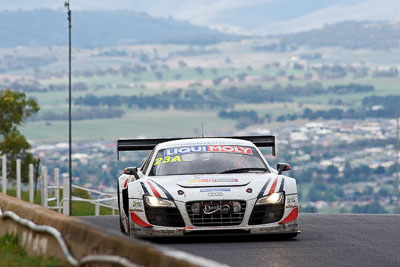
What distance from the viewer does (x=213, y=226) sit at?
588 inches

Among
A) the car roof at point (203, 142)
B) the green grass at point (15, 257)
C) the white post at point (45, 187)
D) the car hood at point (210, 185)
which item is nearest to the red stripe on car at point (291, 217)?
the car hood at point (210, 185)

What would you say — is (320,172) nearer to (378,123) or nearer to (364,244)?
(378,123)

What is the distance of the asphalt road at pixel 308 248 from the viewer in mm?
12789

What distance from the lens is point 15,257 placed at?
11141 millimetres

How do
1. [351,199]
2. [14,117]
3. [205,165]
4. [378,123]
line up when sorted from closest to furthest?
[205,165], [14,117], [351,199], [378,123]

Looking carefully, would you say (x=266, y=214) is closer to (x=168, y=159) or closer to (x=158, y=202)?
(x=158, y=202)

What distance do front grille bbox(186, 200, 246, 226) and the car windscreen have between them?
1.21 m

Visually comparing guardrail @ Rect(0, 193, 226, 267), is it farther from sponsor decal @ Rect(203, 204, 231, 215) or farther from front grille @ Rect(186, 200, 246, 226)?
sponsor decal @ Rect(203, 204, 231, 215)

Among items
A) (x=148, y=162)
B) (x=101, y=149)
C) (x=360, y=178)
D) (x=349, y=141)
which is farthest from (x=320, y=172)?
(x=148, y=162)

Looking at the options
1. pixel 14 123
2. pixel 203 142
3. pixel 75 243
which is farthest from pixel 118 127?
pixel 75 243

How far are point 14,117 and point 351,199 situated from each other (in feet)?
314

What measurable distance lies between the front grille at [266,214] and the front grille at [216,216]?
6.6 inches

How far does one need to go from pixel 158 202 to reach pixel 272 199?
1432 millimetres

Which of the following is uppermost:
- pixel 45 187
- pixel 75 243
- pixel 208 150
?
pixel 208 150
